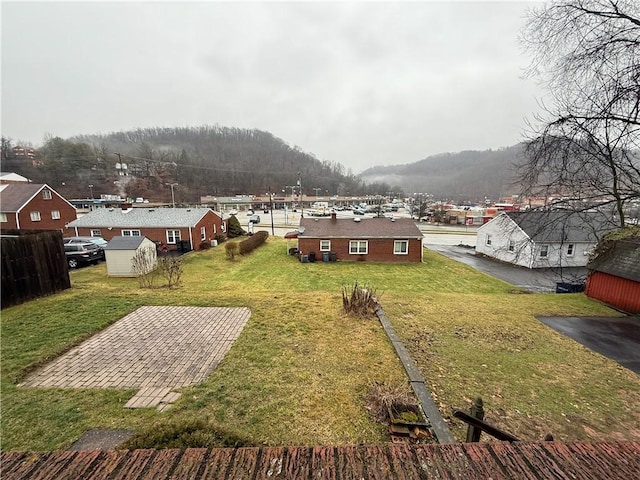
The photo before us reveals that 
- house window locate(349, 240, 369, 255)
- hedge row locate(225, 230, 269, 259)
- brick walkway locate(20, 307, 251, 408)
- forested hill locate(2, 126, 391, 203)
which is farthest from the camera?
forested hill locate(2, 126, 391, 203)

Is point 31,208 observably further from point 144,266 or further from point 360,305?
point 360,305

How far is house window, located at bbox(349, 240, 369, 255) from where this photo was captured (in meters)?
24.1

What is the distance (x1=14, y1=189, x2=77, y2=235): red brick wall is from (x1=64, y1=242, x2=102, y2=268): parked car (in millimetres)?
14726

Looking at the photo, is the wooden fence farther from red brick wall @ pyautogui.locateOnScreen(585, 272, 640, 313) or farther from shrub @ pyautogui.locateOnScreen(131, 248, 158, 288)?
red brick wall @ pyautogui.locateOnScreen(585, 272, 640, 313)

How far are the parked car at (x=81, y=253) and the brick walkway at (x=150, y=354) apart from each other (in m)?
13.5

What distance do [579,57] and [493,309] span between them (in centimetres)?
789

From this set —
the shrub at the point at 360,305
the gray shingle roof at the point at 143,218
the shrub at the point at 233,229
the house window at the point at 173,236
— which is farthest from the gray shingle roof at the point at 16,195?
the shrub at the point at 360,305

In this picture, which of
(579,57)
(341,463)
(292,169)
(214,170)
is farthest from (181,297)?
(292,169)

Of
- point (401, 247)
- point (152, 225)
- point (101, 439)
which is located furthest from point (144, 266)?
point (401, 247)

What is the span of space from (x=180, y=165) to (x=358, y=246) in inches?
4083

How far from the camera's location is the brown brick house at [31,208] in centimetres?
2869

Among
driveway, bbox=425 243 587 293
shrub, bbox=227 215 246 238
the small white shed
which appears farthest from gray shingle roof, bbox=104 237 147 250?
driveway, bbox=425 243 587 293

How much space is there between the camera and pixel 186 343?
22.9ft

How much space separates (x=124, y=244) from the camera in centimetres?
1579
